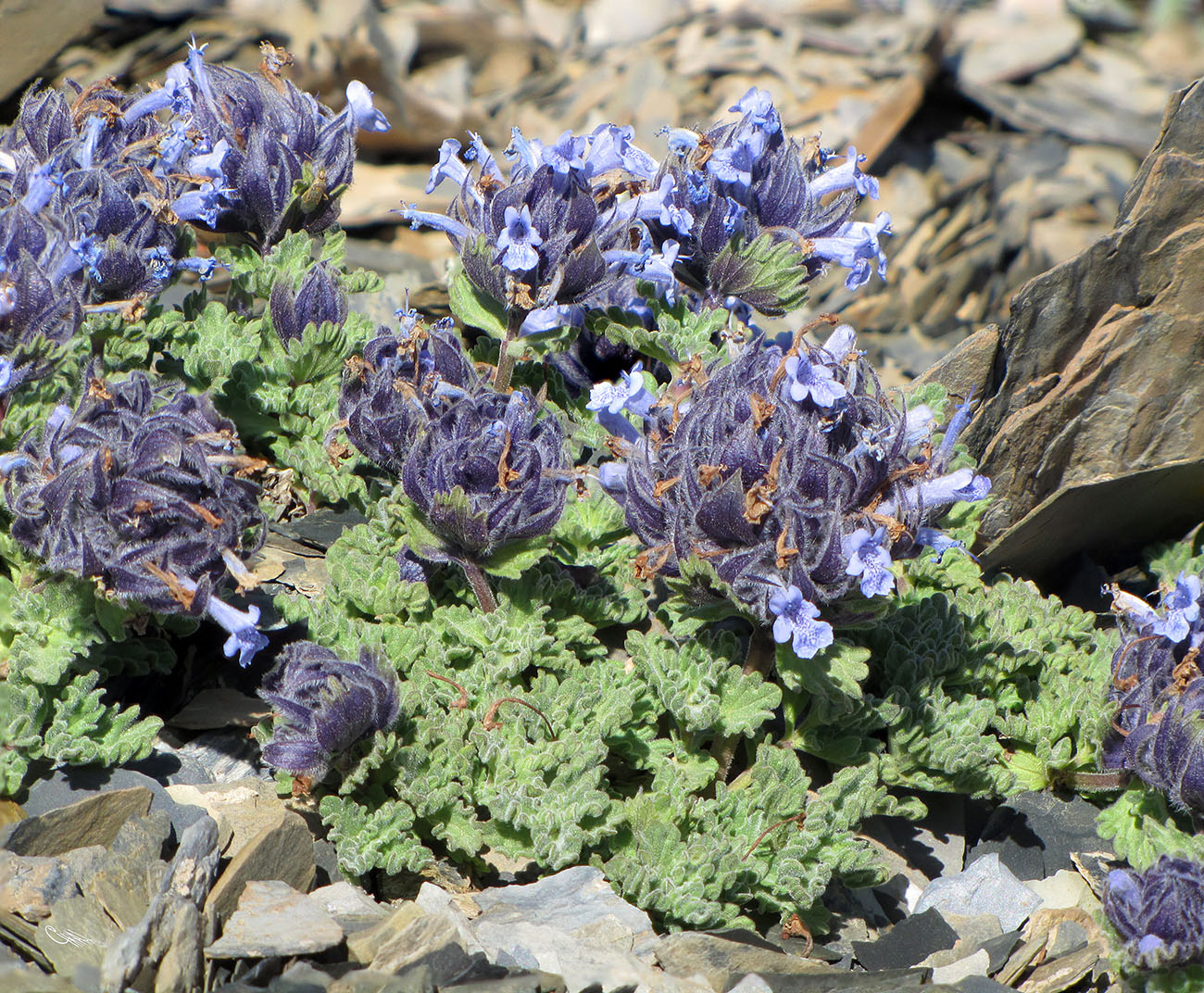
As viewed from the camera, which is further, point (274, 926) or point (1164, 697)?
point (1164, 697)

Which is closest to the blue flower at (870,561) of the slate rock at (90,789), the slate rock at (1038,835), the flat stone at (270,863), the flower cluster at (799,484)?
the flower cluster at (799,484)

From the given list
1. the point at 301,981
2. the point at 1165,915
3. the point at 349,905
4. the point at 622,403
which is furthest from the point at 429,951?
the point at 1165,915

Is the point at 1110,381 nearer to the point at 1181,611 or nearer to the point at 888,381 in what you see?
the point at 1181,611

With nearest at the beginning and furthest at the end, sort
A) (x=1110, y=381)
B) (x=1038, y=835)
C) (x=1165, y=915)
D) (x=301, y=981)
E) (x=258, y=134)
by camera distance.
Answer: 1. (x=301, y=981)
2. (x=1165, y=915)
3. (x=1038, y=835)
4. (x=258, y=134)
5. (x=1110, y=381)

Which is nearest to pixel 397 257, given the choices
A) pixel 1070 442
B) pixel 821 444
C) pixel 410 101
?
pixel 410 101

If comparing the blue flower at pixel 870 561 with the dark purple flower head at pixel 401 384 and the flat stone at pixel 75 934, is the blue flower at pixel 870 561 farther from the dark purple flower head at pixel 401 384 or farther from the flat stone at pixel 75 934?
the flat stone at pixel 75 934

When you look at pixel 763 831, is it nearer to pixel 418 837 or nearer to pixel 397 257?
pixel 418 837
